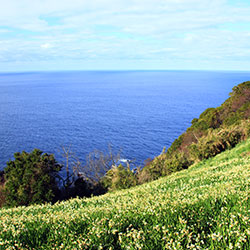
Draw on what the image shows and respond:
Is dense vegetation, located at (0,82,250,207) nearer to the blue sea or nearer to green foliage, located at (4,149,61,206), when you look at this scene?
green foliage, located at (4,149,61,206)

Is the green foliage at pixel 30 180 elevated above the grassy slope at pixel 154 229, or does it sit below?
below

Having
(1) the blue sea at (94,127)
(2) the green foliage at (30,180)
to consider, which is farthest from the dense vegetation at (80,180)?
(1) the blue sea at (94,127)

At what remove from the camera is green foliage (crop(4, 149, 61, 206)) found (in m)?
28.8

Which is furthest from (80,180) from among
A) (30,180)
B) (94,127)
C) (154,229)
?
(94,127)

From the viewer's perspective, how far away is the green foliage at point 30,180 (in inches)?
1134

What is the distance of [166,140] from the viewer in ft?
248

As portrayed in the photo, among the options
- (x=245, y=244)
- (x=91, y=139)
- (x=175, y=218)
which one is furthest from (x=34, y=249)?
(x=91, y=139)

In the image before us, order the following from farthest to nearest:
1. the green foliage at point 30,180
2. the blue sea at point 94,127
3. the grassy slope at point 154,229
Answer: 1. the blue sea at point 94,127
2. the green foliage at point 30,180
3. the grassy slope at point 154,229

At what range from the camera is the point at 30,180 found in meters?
29.7

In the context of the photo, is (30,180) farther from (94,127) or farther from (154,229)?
(94,127)

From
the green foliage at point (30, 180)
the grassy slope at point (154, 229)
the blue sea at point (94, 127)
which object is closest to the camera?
the grassy slope at point (154, 229)

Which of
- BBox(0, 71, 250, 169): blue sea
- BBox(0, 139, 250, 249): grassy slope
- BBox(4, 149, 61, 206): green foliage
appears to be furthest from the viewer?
BBox(0, 71, 250, 169): blue sea

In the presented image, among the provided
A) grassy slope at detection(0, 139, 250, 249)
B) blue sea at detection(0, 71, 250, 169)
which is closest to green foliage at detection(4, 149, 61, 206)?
grassy slope at detection(0, 139, 250, 249)

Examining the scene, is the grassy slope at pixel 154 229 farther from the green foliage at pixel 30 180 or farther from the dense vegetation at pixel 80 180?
the green foliage at pixel 30 180
